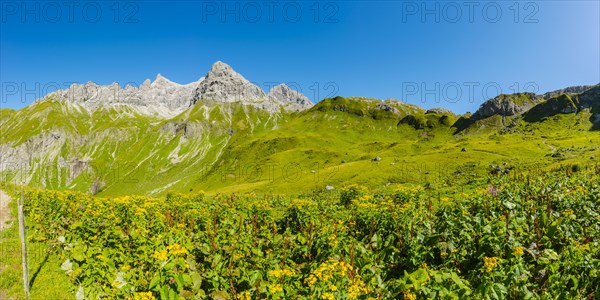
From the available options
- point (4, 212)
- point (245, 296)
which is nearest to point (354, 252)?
point (245, 296)

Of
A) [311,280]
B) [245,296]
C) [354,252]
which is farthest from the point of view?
[354,252]

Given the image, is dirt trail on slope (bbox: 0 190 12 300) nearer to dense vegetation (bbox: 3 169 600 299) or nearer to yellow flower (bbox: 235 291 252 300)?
dense vegetation (bbox: 3 169 600 299)

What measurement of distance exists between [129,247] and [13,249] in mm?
11442

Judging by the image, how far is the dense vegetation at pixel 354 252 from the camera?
876cm

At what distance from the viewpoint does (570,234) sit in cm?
1211

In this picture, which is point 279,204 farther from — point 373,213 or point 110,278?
point 110,278

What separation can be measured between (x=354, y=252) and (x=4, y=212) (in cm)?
3448

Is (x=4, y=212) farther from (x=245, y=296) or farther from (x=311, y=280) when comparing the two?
(x=311, y=280)

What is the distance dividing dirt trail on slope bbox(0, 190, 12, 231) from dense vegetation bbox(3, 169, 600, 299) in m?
8.21


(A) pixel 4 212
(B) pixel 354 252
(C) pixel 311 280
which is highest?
(C) pixel 311 280

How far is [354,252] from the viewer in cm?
1301

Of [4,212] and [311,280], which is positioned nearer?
[311,280]

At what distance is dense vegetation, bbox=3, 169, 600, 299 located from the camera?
876 cm

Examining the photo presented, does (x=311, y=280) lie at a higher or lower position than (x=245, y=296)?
higher
